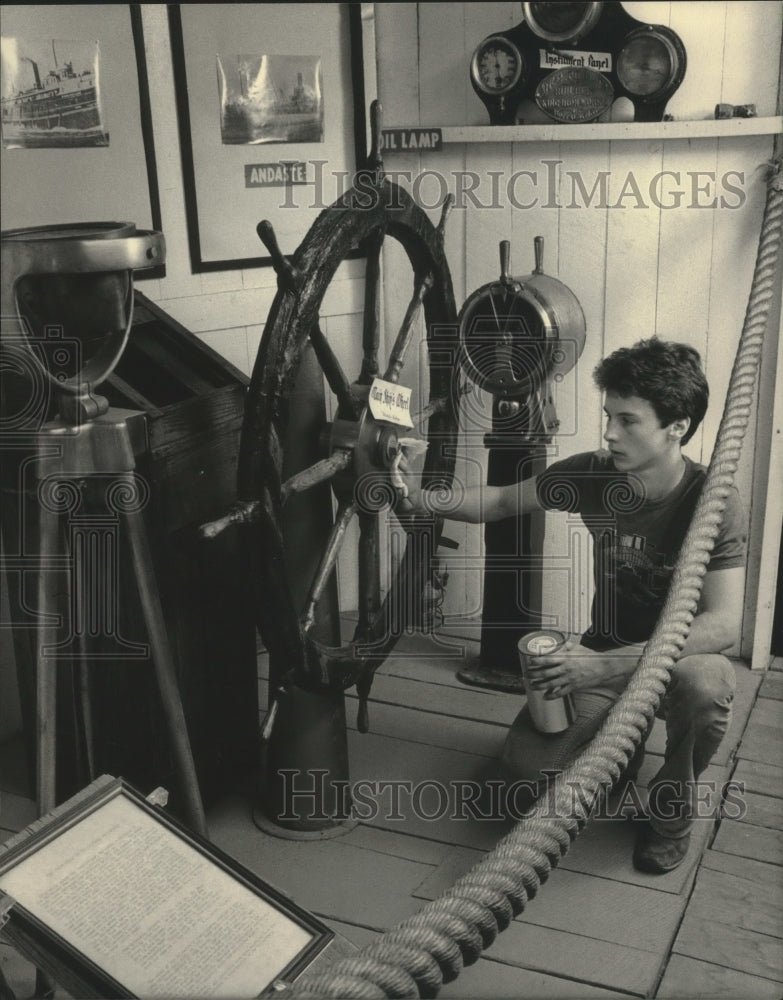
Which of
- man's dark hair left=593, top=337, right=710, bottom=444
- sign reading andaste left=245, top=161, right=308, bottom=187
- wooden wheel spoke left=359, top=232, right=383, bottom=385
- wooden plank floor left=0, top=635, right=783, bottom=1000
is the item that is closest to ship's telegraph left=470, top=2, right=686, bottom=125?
sign reading andaste left=245, top=161, right=308, bottom=187

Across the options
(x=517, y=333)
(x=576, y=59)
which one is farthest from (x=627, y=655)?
(x=576, y=59)

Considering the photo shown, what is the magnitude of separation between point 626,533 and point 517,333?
2.00 feet

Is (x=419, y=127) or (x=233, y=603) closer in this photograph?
(x=233, y=603)

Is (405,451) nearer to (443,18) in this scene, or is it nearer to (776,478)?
(776,478)

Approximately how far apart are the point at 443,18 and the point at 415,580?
5.40 ft

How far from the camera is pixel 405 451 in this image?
7.30 ft

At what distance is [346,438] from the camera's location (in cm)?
212

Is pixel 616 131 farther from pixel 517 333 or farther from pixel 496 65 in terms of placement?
pixel 517 333

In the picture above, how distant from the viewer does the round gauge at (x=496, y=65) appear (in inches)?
111

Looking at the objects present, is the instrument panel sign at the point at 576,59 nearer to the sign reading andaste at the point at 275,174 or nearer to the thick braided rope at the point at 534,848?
the sign reading andaste at the point at 275,174

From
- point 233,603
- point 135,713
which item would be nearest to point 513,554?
point 233,603

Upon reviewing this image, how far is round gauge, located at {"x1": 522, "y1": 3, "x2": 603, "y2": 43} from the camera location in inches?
105

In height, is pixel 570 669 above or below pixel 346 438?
below

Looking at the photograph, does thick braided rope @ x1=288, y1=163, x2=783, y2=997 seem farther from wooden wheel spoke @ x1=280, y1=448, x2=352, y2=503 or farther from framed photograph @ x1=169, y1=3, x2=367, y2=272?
framed photograph @ x1=169, y1=3, x2=367, y2=272
